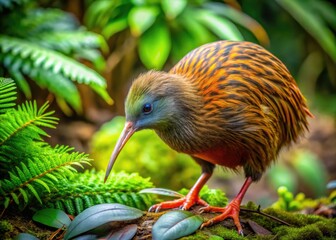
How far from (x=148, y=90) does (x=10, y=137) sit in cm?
73

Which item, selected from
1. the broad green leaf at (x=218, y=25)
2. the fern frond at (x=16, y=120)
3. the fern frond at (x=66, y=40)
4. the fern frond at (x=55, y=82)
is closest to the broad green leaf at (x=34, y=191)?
the fern frond at (x=16, y=120)

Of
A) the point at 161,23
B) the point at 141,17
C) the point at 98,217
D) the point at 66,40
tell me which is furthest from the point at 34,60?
the point at 98,217

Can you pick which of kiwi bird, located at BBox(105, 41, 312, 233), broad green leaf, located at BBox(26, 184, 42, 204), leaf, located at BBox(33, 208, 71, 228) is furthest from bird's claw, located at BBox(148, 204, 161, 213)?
broad green leaf, located at BBox(26, 184, 42, 204)

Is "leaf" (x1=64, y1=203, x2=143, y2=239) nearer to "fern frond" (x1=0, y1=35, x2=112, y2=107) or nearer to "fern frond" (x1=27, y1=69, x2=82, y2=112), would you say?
"fern frond" (x1=0, y1=35, x2=112, y2=107)

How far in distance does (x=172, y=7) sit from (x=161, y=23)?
44 centimetres

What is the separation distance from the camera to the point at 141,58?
Answer: 571 cm

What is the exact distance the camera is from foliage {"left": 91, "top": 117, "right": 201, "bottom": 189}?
16.4 feet

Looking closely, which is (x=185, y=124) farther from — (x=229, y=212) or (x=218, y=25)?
(x=218, y=25)

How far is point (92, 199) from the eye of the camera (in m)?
2.72

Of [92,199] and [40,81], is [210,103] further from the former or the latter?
[40,81]

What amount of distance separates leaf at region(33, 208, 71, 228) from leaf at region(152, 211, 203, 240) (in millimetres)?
445

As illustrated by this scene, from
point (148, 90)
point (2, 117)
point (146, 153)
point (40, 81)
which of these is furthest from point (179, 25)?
point (2, 117)

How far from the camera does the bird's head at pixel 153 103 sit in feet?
9.15

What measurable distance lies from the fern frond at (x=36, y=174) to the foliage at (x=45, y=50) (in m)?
1.40
